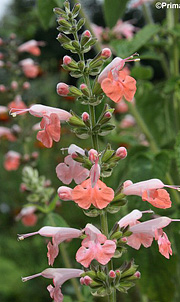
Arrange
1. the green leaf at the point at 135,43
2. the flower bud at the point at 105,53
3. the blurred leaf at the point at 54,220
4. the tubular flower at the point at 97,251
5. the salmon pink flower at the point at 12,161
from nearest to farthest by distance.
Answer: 1. the tubular flower at the point at 97,251
2. the flower bud at the point at 105,53
3. the green leaf at the point at 135,43
4. the blurred leaf at the point at 54,220
5. the salmon pink flower at the point at 12,161

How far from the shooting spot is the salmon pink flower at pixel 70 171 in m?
0.74

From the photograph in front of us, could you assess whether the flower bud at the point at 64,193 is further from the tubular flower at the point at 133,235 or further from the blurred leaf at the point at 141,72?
the blurred leaf at the point at 141,72

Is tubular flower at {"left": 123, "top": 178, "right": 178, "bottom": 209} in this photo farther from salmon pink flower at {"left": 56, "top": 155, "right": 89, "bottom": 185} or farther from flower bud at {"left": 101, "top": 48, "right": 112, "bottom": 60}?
flower bud at {"left": 101, "top": 48, "right": 112, "bottom": 60}

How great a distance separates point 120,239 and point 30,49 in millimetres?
1460

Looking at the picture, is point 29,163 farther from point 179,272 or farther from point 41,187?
point 179,272

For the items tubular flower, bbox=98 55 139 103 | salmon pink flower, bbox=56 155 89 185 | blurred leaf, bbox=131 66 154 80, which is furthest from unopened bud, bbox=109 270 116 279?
blurred leaf, bbox=131 66 154 80

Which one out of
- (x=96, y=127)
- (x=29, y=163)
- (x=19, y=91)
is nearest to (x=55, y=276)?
(x=96, y=127)

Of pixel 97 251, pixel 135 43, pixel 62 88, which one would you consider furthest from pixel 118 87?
pixel 135 43

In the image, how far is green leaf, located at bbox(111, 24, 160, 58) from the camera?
1.08 metres

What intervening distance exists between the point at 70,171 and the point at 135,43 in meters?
0.53

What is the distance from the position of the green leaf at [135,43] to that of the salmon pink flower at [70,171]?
0.42 metres

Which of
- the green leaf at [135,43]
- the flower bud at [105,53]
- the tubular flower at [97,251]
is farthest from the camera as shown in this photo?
the green leaf at [135,43]

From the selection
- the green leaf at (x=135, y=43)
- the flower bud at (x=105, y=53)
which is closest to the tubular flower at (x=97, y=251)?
the flower bud at (x=105, y=53)

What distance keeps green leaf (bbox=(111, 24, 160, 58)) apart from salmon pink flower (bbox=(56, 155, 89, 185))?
42cm
